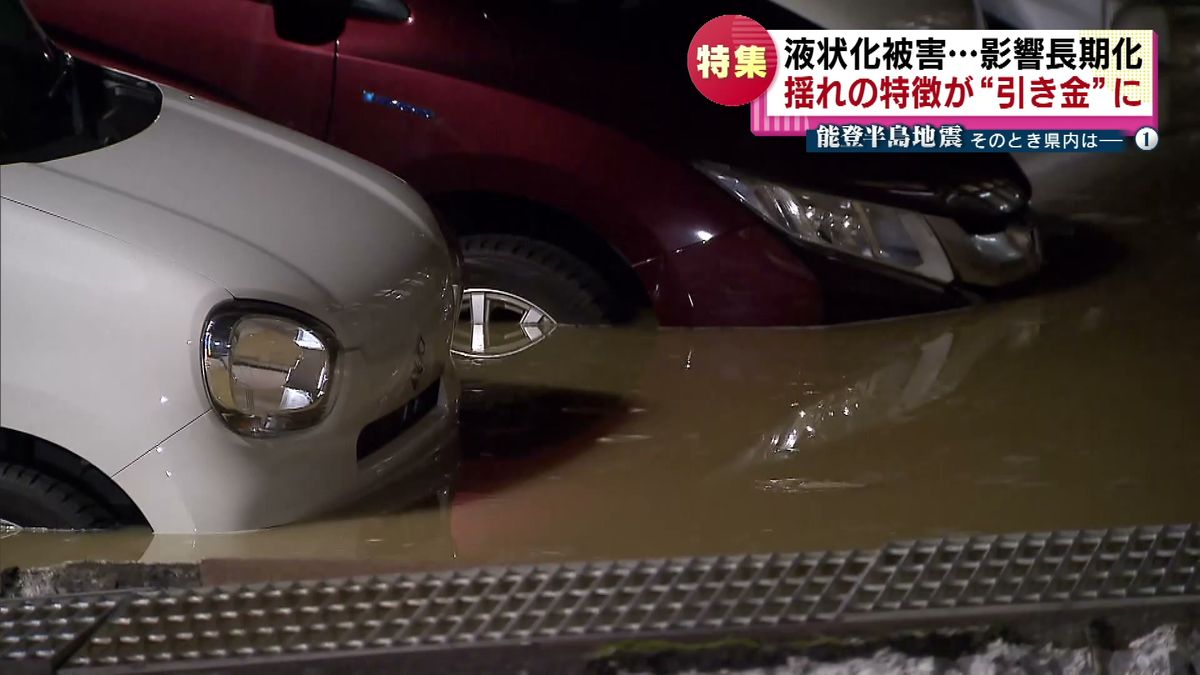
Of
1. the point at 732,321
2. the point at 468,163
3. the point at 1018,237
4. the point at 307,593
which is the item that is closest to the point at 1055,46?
the point at 1018,237

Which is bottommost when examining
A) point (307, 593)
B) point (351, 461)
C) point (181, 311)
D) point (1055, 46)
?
point (307, 593)

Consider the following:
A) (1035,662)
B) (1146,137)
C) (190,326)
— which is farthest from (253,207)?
(1146,137)

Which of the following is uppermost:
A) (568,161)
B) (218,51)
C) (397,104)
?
(218,51)

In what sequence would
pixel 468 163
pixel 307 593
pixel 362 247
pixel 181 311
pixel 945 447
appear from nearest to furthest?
pixel 181 311 → pixel 307 593 → pixel 362 247 → pixel 945 447 → pixel 468 163

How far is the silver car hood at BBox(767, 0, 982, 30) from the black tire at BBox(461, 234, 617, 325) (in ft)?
2.81

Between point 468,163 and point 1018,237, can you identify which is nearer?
point 468,163

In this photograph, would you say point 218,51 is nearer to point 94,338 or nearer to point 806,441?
point 94,338

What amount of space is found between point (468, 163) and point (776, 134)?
28.0 inches

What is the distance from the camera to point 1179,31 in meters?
3.82

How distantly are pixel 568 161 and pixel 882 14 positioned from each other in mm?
910

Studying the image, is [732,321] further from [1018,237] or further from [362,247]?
[362,247]

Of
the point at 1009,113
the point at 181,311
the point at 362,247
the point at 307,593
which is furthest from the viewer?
the point at 1009,113

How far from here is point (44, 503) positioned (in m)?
1.58
